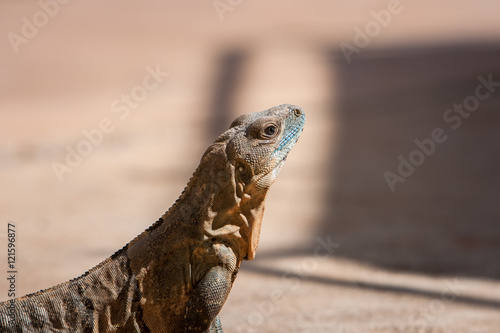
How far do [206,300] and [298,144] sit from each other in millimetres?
9284

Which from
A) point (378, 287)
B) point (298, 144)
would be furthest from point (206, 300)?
point (298, 144)

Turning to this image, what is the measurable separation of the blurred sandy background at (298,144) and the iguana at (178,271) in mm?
1873

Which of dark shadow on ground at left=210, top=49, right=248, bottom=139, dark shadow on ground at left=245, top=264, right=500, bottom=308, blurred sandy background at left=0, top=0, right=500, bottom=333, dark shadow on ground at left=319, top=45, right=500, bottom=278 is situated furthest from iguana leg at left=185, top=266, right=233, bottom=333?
dark shadow on ground at left=210, top=49, right=248, bottom=139

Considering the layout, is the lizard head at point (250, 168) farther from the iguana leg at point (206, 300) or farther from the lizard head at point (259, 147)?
the iguana leg at point (206, 300)

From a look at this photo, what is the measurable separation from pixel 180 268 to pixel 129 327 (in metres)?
0.50

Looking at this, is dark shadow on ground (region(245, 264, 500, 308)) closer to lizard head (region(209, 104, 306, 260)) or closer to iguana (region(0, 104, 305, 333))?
lizard head (region(209, 104, 306, 260))

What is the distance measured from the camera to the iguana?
176 inches

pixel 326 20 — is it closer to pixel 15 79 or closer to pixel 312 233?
pixel 15 79

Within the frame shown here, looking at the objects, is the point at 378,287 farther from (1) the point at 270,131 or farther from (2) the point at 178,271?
(2) the point at 178,271

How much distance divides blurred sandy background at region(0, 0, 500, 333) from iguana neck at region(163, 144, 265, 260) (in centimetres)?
189

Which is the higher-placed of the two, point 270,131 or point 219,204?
point 270,131

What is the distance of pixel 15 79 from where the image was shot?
627 inches

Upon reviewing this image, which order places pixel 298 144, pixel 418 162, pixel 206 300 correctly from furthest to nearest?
pixel 298 144, pixel 418 162, pixel 206 300

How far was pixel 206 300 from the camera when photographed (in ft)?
14.5
